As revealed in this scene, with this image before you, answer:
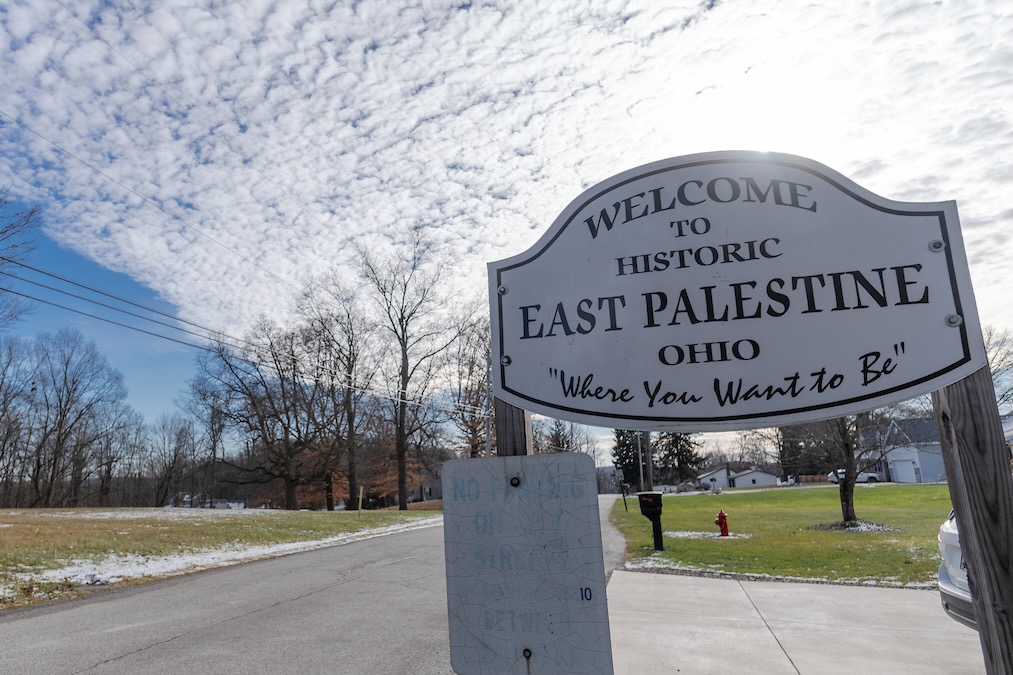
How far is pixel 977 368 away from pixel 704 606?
533 centimetres

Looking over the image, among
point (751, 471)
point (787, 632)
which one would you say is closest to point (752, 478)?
point (751, 471)

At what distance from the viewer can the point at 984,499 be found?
6.39ft

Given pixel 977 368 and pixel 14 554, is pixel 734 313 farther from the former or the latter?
pixel 14 554

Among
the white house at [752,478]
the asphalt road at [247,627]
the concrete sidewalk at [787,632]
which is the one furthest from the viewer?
the white house at [752,478]

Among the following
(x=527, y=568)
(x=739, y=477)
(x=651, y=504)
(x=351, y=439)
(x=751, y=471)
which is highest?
(x=351, y=439)

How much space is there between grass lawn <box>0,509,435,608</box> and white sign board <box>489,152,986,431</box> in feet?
30.7

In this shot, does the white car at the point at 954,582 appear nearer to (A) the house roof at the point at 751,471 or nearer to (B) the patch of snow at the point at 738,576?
(B) the patch of snow at the point at 738,576

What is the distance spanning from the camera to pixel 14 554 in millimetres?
10672

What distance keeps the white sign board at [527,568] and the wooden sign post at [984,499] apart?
47.0 inches

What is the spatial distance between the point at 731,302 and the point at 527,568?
48.7 inches

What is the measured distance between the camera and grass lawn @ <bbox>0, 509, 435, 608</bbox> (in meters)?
9.09

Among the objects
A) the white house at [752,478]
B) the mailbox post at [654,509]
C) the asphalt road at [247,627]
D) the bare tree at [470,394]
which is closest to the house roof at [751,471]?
the white house at [752,478]

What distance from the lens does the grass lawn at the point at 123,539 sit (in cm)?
909

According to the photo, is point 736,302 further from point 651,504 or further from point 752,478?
point 752,478
